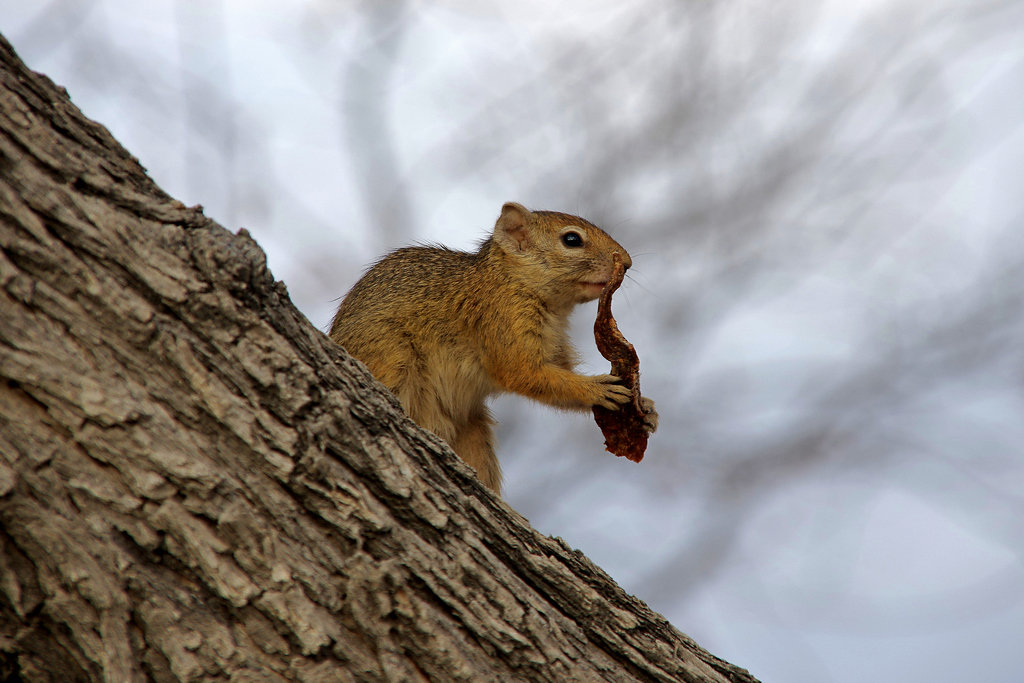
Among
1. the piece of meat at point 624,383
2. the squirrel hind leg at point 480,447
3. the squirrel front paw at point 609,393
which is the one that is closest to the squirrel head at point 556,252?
the piece of meat at point 624,383

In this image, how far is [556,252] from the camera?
5641mm

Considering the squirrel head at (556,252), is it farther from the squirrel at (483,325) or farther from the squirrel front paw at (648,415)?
the squirrel front paw at (648,415)

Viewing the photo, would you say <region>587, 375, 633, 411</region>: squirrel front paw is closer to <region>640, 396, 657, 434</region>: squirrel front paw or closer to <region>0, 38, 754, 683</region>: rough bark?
<region>640, 396, 657, 434</region>: squirrel front paw

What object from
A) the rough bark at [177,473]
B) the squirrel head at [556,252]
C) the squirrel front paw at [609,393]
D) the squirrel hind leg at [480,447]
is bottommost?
the rough bark at [177,473]

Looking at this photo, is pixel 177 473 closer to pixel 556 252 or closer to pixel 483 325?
pixel 483 325

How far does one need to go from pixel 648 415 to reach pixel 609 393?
0.80 ft

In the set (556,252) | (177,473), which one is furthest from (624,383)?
(177,473)

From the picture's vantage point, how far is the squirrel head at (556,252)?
5535 millimetres

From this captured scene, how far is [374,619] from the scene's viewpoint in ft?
7.72

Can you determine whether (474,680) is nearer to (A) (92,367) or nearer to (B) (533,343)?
(A) (92,367)

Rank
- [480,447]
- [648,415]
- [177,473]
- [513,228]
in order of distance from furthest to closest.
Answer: [513,228], [480,447], [648,415], [177,473]

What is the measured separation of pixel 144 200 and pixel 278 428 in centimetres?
72

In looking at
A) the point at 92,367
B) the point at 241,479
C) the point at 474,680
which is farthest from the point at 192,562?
the point at 474,680

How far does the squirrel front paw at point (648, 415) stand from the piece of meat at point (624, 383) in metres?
0.03
